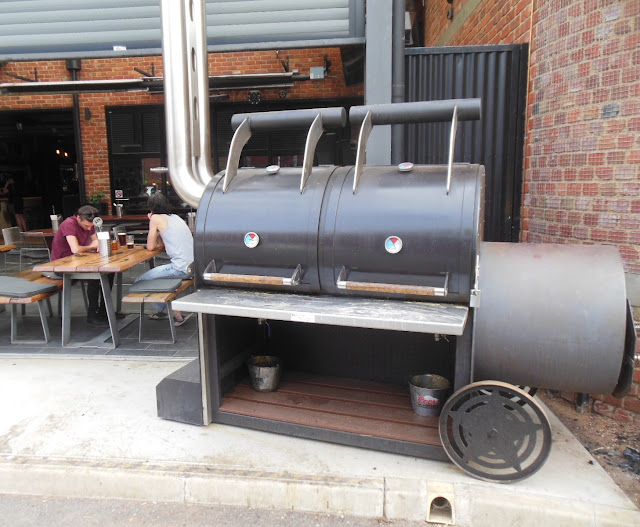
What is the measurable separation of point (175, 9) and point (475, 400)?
12.6 feet

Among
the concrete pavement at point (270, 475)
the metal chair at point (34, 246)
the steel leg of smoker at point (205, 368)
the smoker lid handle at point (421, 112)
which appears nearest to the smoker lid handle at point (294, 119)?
the smoker lid handle at point (421, 112)

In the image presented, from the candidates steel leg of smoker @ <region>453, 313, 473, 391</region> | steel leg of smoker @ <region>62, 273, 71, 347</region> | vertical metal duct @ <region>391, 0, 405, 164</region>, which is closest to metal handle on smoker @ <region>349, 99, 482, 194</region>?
steel leg of smoker @ <region>453, 313, 473, 391</region>

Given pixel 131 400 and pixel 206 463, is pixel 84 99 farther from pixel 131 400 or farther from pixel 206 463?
pixel 206 463

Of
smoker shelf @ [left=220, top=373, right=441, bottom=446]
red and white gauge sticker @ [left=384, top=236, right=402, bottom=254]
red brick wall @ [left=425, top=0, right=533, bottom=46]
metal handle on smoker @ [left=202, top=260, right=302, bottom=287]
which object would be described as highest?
red brick wall @ [left=425, top=0, right=533, bottom=46]

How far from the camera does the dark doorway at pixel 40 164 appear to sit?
1369cm

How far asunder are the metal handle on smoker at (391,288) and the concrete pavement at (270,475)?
1043 mm

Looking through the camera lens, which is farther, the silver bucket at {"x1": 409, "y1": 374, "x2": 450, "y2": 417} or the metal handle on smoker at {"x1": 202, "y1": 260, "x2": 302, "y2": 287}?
the silver bucket at {"x1": 409, "y1": 374, "x2": 450, "y2": 417}

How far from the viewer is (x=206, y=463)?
3.13 meters

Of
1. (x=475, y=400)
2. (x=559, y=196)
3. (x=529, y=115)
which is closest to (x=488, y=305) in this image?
(x=475, y=400)

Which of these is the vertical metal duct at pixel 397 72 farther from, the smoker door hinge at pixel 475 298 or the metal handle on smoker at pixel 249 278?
the smoker door hinge at pixel 475 298

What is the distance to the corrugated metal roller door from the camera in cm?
523

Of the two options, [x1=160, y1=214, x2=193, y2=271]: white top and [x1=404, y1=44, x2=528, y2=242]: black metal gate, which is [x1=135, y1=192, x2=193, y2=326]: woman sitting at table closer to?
[x1=160, y1=214, x2=193, y2=271]: white top

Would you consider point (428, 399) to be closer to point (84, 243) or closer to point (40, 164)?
point (84, 243)

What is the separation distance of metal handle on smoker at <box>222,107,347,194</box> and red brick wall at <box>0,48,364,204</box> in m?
7.07
